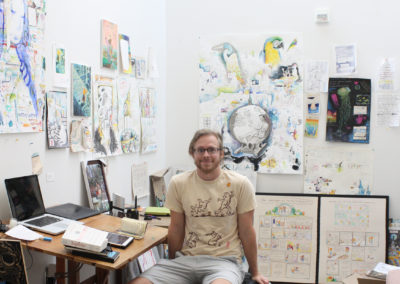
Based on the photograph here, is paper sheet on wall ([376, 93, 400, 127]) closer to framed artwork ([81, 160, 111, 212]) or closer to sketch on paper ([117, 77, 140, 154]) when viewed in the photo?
sketch on paper ([117, 77, 140, 154])

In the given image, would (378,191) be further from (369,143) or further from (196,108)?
(196,108)

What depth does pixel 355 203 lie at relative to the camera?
3270 millimetres

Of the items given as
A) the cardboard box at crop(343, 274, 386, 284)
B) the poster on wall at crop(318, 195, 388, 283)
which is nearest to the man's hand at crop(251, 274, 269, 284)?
the cardboard box at crop(343, 274, 386, 284)

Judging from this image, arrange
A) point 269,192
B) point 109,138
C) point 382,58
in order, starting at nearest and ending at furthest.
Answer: point 109,138 → point 382,58 → point 269,192

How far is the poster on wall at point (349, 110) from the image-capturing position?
3.25 m

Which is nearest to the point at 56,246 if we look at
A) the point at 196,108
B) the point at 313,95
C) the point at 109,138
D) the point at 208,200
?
the point at 208,200

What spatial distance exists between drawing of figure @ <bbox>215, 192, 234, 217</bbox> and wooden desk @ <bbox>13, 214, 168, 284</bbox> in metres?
0.30

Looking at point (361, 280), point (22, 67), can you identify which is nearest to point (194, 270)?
point (22, 67)

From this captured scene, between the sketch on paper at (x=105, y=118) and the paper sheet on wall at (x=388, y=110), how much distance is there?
2.08 metres

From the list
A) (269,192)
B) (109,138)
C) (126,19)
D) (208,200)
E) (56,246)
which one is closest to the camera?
(56,246)

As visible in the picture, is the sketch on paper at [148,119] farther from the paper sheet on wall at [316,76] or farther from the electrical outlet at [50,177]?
the paper sheet on wall at [316,76]

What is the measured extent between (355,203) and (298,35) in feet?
4.79

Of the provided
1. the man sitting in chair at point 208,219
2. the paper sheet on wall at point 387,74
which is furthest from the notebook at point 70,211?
the paper sheet on wall at point 387,74

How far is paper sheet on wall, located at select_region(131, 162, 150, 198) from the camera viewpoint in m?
3.07
